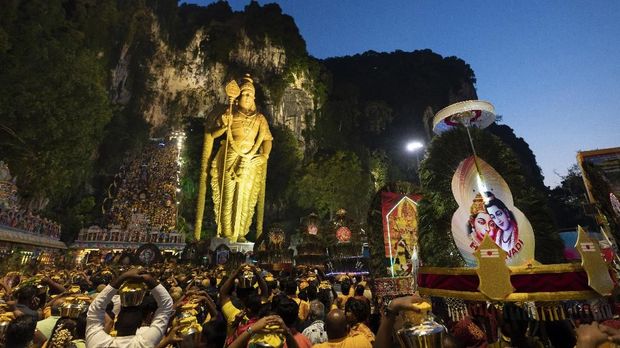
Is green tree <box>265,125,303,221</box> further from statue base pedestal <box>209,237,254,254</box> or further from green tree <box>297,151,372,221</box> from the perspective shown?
statue base pedestal <box>209,237,254,254</box>

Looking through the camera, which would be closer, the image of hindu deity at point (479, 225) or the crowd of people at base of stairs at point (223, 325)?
the crowd of people at base of stairs at point (223, 325)

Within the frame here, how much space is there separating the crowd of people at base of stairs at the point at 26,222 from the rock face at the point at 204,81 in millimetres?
13341

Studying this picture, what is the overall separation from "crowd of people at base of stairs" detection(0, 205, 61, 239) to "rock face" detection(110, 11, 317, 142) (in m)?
13.3

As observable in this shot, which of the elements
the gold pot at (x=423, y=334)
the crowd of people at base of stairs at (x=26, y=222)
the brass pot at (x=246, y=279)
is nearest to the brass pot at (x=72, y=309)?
the brass pot at (x=246, y=279)

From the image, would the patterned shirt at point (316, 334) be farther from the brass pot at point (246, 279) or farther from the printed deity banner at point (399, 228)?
the printed deity banner at point (399, 228)

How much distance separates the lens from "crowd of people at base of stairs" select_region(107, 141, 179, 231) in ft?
70.5

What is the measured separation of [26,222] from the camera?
1255 cm

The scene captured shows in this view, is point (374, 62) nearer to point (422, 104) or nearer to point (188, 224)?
point (422, 104)

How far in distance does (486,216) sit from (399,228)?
2622 mm

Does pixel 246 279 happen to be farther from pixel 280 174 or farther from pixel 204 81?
pixel 204 81

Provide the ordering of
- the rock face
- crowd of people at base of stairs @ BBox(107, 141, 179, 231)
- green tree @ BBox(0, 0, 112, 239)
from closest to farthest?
green tree @ BBox(0, 0, 112, 239), crowd of people at base of stairs @ BBox(107, 141, 179, 231), the rock face

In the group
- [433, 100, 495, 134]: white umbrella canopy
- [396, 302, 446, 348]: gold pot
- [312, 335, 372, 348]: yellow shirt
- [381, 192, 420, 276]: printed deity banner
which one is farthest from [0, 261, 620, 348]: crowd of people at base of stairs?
[381, 192, 420, 276]: printed deity banner

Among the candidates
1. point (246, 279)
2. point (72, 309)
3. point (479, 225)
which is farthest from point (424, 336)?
point (479, 225)

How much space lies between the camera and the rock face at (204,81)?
27.2 metres
